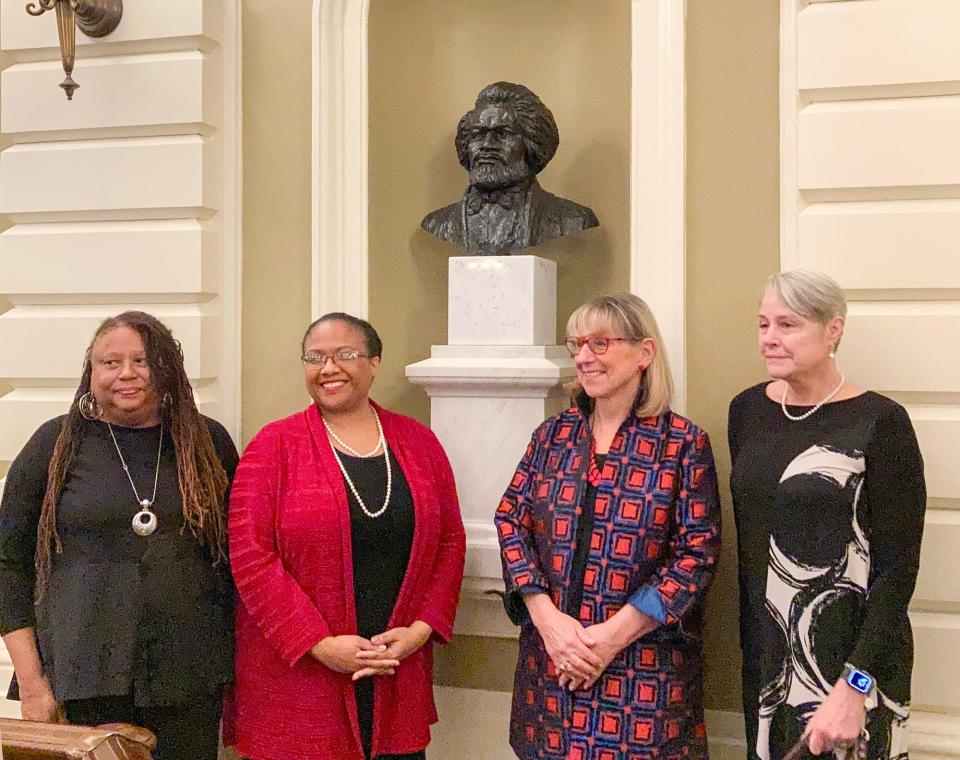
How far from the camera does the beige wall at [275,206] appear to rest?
3564 mm

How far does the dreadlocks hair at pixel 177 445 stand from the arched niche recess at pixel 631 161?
0.77m

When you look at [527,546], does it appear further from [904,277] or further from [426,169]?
[426,169]

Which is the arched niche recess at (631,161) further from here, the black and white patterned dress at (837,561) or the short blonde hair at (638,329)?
the black and white patterned dress at (837,561)

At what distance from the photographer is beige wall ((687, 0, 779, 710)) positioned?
10.2ft

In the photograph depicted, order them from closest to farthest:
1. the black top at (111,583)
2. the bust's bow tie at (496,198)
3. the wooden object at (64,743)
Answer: the wooden object at (64,743) < the black top at (111,583) < the bust's bow tie at (496,198)

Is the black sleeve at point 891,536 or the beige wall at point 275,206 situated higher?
the beige wall at point 275,206

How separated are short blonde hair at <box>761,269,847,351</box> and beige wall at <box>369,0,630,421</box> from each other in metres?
0.96

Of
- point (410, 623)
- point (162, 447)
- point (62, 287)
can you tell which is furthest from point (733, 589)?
point (62, 287)

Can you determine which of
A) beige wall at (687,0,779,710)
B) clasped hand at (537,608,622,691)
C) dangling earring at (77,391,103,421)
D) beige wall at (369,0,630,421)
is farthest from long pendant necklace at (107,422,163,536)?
beige wall at (687,0,779,710)

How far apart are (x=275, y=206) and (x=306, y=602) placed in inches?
55.9

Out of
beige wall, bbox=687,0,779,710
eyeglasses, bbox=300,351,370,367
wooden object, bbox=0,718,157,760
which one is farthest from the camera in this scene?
beige wall, bbox=687,0,779,710

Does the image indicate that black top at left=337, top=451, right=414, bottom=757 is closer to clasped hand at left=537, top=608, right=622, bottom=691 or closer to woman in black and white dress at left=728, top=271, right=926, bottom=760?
clasped hand at left=537, top=608, right=622, bottom=691

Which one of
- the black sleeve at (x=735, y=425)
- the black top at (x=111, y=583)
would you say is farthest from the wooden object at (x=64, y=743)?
the black sleeve at (x=735, y=425)

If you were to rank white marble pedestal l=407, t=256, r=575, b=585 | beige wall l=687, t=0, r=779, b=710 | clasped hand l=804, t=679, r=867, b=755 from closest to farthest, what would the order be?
clasped hand l=804, t=679, r=867, b=755 → beige wall l=687, t=0, r=779, b=710 → white marble pedestal l=407, t=256, r=575, b=585
